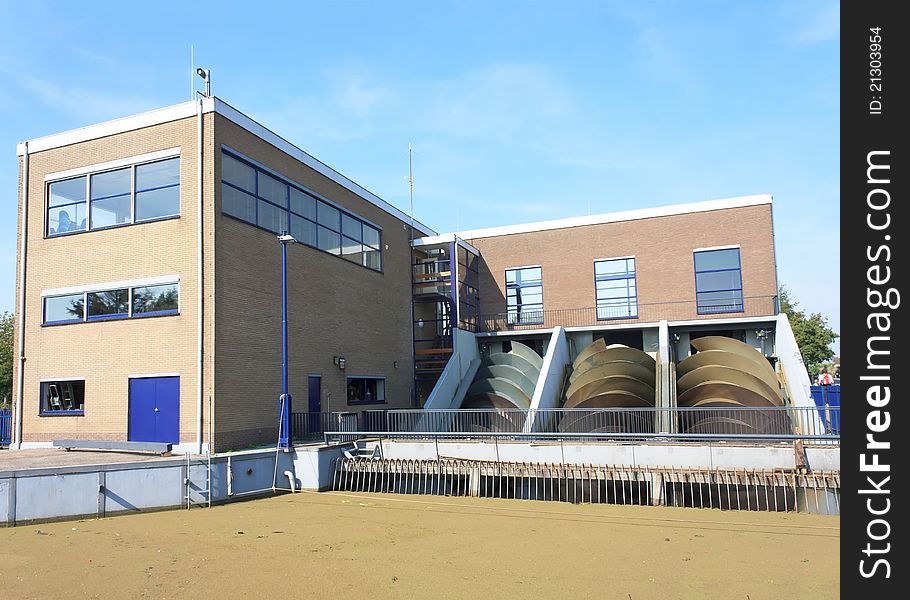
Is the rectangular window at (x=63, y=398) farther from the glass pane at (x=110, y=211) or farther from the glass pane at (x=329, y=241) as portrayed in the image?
the glass pane at (x=329, y=241)

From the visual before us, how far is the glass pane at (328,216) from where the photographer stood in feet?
78.3

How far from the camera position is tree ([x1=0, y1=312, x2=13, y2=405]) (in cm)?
3628

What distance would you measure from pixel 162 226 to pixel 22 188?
5953mm

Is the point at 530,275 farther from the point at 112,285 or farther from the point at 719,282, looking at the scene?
the point at 112,285

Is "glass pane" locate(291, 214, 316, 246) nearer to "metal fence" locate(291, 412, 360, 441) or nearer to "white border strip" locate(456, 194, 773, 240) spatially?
"metal fence" locate(291, 412, 360, 441)

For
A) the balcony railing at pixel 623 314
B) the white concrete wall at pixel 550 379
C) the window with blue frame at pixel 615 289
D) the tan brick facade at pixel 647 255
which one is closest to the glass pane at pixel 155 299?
the white concrete wall at pixel 550 379

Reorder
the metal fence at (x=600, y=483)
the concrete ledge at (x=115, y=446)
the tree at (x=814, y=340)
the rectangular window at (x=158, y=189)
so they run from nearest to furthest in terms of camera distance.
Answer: the metal fence at (x=600, y=483) < the concrete ledge at (x=115, y=446) < the rectangular window at (x=158, y=189) < the tree at (x=814, y=340)

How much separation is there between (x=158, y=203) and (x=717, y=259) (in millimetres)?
22155

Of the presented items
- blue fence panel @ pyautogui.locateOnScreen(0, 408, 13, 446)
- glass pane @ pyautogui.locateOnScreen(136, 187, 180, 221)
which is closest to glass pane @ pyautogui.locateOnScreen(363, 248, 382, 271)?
glass pane @ pyautogui.locateOnScreen(136, 187, 180, 221)

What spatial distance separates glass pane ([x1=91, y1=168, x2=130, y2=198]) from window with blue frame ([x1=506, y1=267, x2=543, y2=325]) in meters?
17.9

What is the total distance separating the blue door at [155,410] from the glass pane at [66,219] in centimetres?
535

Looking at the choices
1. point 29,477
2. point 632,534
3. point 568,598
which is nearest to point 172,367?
point 29,477

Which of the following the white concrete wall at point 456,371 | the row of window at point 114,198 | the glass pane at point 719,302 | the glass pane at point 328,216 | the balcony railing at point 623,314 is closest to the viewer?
the row of window at point 114,198

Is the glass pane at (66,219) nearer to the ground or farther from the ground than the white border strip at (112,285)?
farther from the ground
